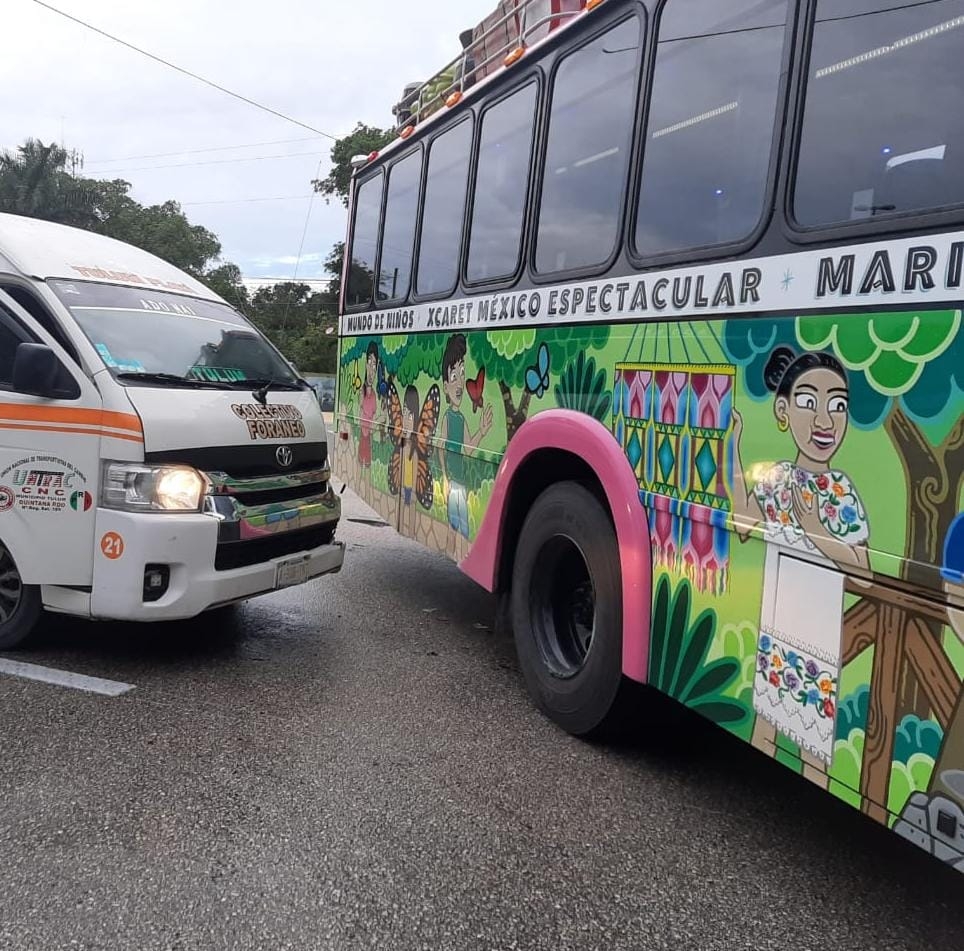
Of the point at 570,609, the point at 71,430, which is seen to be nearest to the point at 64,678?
the point at 71,430

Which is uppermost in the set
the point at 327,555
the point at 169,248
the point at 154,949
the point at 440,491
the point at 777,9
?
the point at 169,248

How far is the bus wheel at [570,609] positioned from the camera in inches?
139

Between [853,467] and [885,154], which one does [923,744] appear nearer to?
[853,467]

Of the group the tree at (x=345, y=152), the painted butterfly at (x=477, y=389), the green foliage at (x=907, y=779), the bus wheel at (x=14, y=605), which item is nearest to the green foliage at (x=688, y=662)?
the green foliage at (x=907, y=779)

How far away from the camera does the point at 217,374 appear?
190 inches

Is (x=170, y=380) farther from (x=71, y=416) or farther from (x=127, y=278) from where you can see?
(x=127, y=278)

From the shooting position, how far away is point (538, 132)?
419 cm

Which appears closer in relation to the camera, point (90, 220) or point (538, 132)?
point (538, 132)

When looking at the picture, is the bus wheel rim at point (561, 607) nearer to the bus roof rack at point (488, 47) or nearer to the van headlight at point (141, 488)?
the van headlight at point (141, 488)

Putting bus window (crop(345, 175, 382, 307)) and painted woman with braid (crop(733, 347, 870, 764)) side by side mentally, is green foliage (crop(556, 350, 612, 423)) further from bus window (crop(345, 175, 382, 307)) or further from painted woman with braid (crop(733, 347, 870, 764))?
bus window (crop(345, 175, 382, 307))

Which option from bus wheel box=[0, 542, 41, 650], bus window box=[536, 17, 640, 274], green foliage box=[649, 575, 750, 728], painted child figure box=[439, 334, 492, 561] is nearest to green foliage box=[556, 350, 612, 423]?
bus window box=[536, 17, 640, 274]

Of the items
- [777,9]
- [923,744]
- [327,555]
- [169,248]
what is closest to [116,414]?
[327,555]

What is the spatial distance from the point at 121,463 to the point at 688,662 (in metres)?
2.80

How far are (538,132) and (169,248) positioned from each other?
1830 inches
